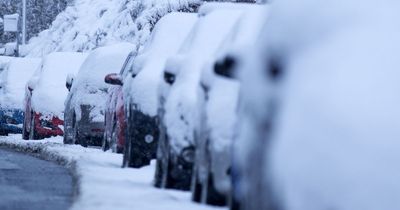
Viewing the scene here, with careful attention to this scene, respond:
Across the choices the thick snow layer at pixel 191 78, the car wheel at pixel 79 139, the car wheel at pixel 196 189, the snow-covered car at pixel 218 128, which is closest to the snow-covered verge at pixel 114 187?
the car wheel at pixel 196 189

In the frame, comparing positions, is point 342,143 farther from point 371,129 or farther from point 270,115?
point 270,115

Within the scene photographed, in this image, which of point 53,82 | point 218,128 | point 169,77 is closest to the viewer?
point 218,128

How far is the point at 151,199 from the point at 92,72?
423 inches

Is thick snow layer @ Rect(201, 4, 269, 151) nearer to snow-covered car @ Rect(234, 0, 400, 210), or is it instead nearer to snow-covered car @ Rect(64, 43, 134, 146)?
snow-covered car @ Rect(234, 0, 400, 210)

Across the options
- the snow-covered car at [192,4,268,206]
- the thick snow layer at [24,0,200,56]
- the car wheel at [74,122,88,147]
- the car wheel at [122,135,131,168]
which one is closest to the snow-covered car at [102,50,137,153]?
the car wheel at [122,135,131,168]

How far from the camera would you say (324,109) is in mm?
5625

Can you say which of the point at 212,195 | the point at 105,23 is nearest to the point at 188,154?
the point at 212,195

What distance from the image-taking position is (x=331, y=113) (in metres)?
5.59

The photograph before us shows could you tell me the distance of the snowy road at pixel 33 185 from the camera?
441 inches

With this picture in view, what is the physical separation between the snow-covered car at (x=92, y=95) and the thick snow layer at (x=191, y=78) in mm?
8806

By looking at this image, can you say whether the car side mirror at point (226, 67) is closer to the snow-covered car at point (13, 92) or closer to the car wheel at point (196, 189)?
the car wheel at point (196, 189)

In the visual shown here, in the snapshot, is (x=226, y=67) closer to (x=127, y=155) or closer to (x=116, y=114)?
(x=127, y=155)

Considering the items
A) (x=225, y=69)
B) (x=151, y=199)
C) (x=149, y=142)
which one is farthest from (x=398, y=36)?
(x=149, y=142)

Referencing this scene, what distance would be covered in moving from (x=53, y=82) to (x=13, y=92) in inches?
216
